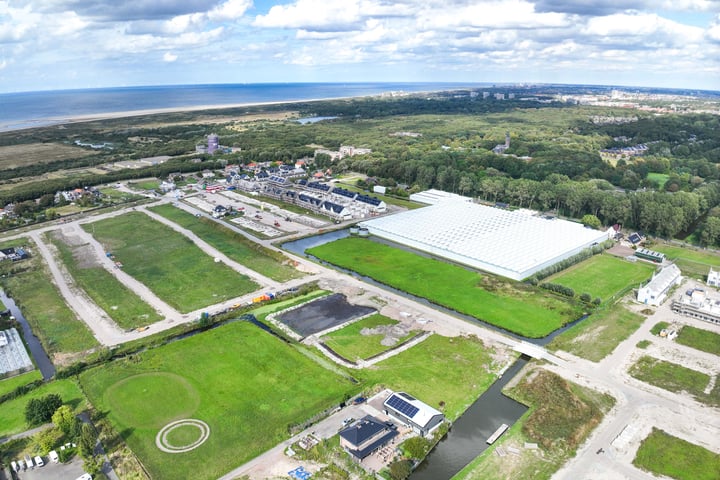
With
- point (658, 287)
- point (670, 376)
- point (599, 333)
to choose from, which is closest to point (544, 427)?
point (670, 376)

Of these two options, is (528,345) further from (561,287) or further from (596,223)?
(596,223)

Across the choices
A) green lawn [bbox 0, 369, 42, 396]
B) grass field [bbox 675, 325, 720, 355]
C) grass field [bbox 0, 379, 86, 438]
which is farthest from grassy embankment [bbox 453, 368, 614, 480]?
green lawn [bbox 0, 369, 42, 396]

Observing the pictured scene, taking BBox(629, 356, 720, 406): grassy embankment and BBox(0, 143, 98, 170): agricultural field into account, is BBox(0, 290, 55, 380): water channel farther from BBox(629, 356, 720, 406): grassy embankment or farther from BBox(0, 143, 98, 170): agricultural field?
BBox(0, 143, 98, 170): agricultural field

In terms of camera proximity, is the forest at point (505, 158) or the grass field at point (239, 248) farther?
the forest at point (505, 158)

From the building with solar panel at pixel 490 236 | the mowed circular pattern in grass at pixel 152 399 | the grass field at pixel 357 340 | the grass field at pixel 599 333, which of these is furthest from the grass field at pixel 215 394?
the building with solar panel at pixel 490 236

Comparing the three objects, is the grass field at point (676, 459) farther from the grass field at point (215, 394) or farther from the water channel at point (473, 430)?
the grass field at point (215, 394)

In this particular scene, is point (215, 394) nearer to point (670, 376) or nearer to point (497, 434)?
point (497, 434)
